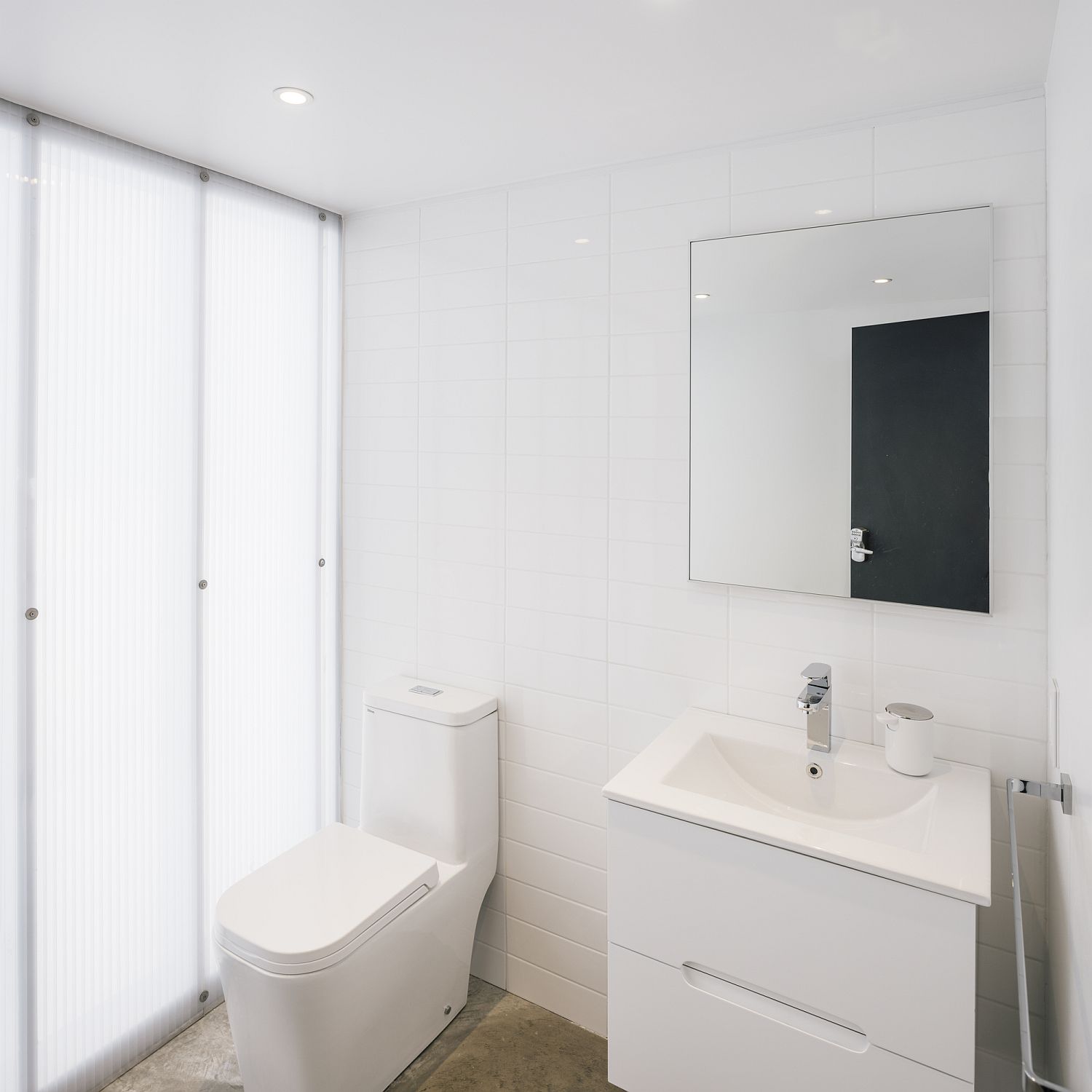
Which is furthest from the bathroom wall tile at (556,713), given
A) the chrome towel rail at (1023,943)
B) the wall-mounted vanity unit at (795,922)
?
the chrome towel rail at (1023,943)

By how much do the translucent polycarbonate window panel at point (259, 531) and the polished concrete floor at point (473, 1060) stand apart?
0.23m

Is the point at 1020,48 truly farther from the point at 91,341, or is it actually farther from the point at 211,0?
the point at 91,341

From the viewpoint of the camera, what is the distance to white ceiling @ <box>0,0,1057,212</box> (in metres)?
1.33

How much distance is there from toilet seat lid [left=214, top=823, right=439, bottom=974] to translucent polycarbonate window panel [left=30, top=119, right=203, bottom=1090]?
0.37 metres

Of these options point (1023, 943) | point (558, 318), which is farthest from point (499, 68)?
point (1023, 943)

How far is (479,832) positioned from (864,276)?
5.75 ft

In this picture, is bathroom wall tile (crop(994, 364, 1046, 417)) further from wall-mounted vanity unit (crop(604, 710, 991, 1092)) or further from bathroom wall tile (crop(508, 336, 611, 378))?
bathroom wall tile (crop(508, 336, 611, 378))

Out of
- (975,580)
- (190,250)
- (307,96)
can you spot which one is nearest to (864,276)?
(975,580)

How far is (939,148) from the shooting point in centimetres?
164

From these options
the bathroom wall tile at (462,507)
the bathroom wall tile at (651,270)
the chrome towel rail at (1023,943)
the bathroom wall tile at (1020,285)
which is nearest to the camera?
the chrome towel rail at (1023,943)

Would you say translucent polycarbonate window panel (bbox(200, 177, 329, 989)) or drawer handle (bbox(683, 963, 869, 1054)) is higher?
translucent polycarbonate window panel (bbox(200, 177, 329, 989))

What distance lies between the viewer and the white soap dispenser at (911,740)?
1610mm

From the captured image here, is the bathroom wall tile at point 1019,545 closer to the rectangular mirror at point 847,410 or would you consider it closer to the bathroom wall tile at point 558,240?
the rectangular mirror at point 847,410

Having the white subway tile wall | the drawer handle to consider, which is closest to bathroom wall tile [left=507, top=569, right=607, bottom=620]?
the white subway tile wall
